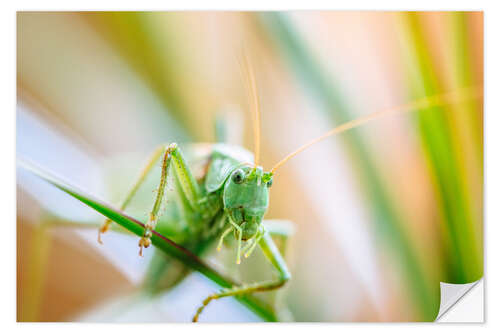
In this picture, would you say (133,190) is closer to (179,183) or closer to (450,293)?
(179,183)

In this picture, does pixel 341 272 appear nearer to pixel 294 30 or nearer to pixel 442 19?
pixel 294 30

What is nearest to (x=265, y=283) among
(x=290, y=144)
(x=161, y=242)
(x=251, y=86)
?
(x=161, y=242)

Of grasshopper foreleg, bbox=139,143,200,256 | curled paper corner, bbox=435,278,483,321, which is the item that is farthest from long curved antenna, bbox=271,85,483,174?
curled paper corner, bbox=435,278,483,321

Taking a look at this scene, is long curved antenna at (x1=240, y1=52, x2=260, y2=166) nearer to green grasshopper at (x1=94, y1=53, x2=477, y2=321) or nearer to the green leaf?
green grasshopper at (x1=94, y1=53, x2=477, y2=321)

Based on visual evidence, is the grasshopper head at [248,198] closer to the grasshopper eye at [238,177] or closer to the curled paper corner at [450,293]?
the grasshopper eye at [238,177]

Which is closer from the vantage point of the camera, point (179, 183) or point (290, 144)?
point (179, 183)

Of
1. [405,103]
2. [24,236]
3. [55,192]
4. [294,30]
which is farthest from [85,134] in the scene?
[405,103]

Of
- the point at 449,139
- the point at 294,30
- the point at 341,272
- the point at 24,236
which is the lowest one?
the point at 341,272
